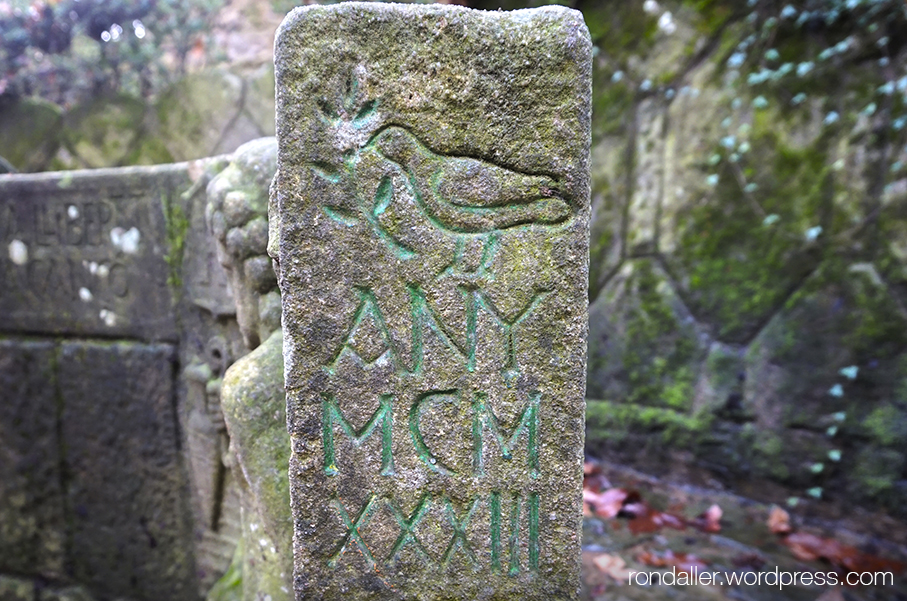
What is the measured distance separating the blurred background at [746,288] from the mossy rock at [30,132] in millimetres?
851

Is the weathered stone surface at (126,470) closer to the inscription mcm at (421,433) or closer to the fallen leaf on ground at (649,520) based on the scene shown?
the inscription mcm at (421,433)

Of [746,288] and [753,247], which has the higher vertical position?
[753,247]

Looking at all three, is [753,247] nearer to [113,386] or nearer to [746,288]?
[746,288]

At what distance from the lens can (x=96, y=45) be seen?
11.1 feet

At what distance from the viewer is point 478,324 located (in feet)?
3.23

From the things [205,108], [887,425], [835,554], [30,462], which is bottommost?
[835,554]

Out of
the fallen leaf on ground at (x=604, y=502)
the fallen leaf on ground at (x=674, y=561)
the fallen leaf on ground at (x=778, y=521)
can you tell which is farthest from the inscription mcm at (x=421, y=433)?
the fallen leaf on ground at (x=778, y=521)

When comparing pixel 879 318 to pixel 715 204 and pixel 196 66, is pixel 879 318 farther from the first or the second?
pixel 196 66

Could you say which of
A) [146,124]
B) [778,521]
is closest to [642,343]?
[778,521]

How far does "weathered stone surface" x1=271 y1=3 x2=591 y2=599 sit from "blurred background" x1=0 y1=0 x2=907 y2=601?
1.02m

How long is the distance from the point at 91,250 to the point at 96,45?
233 cm

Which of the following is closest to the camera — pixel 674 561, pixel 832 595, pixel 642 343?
pixel 832 595

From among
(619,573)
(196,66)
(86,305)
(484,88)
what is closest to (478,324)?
(484,88)

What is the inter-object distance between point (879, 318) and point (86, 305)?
265 cm
